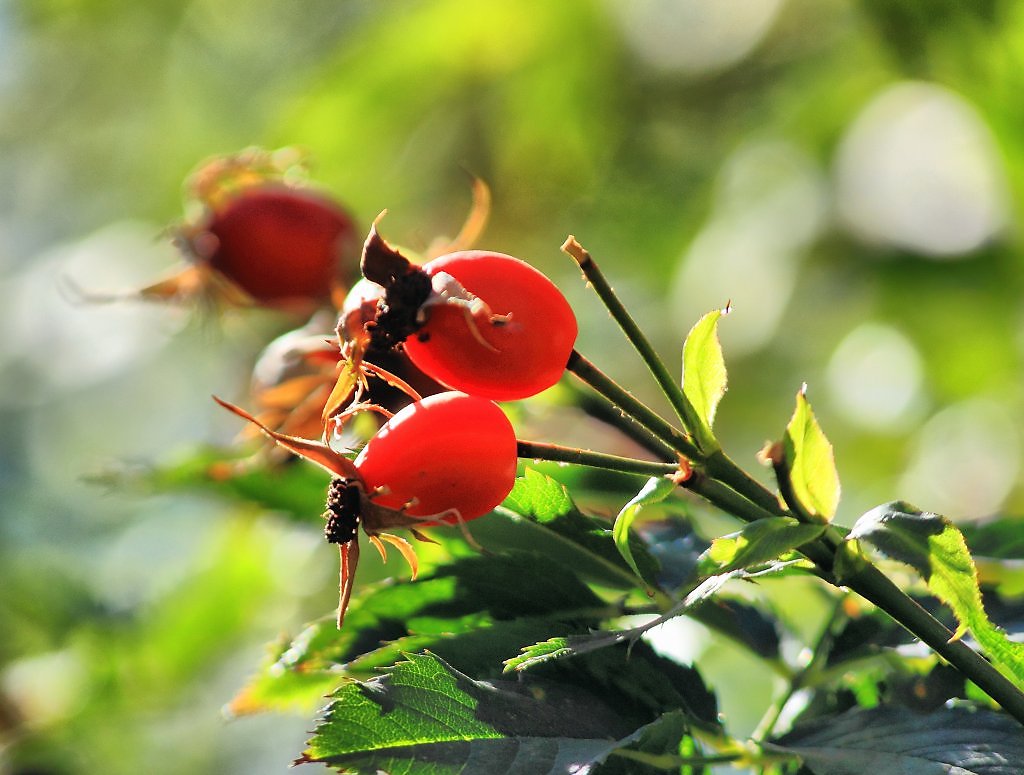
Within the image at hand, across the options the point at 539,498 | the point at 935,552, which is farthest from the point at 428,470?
the point at 935,552

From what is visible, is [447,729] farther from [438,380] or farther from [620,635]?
[438,380]

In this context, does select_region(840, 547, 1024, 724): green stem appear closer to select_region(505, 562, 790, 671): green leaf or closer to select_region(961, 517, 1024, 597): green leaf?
select_region(505, 562, 790, 671): green leaf

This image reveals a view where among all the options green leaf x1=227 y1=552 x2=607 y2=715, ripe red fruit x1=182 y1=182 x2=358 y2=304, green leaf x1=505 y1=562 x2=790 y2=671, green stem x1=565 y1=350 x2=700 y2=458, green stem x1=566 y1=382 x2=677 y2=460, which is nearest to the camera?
green leaf x1=505 y1=562 x2=790 y2=671

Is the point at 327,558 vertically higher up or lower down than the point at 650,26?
lower down

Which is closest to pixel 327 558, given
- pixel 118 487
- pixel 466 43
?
pixel 118 487

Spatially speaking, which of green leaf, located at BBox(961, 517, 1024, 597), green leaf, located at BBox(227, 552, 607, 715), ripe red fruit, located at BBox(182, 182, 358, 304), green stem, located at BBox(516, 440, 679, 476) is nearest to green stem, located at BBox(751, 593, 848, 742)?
green leaf, located at BBox(961, 517, 1024, 597)

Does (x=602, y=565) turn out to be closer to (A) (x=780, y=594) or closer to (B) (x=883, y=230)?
(A) (x=780, y=594)

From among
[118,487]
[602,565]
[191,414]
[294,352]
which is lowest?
[602,565]
